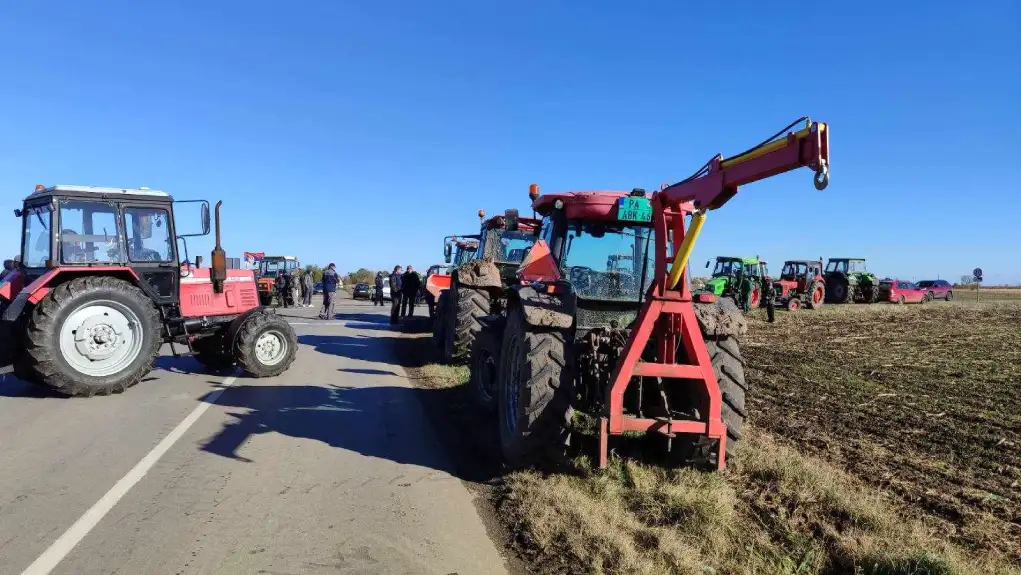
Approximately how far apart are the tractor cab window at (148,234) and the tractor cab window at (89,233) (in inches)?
7.1

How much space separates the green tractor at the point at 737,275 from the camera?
2572 cm

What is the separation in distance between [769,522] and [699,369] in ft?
3.59

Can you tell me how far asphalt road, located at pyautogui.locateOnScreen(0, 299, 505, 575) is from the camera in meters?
3.73

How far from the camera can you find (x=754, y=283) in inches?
1038

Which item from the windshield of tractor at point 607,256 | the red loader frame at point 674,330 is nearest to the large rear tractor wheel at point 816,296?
the windshield of tractor at point 607,256

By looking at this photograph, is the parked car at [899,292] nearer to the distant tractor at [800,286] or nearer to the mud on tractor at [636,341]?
the distant tractor at [800,286]

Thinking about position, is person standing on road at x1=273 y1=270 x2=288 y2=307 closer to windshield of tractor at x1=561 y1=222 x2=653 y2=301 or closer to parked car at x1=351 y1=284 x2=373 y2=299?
parked car at x1=351 y1=284 x2=373 y2=299

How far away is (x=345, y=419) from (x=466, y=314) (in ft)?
11.9

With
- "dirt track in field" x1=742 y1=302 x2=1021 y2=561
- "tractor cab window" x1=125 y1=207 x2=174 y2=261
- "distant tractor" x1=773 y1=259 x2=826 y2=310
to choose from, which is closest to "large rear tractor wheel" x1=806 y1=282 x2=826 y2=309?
"distant tractor" x1=773 y1=259 x2=826 y2=310

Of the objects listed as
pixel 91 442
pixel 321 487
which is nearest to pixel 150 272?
pixel 91 442

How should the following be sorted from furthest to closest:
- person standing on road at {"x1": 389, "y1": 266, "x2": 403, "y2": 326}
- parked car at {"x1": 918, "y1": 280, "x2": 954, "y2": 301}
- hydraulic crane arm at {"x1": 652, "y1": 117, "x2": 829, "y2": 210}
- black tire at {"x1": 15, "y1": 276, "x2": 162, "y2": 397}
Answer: parked car at {"x1": 918, "y1": 280, "x2": 954, "y2": 301} < person standing on road at {"x1": 389, "y1": 266, "x2": 403, "y2": 326} < black tire at {"x1": 15, "y1": 276, "x2": 162, "y2": 397} < hydraulic crane arm at {"x1": 652, "y1": 117, "x2": 829, "y2": 210}

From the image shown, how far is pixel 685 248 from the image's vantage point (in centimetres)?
443

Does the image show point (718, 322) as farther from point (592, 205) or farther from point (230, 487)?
point (230, 487)

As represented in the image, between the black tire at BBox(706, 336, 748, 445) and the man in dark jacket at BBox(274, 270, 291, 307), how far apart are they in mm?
24751
